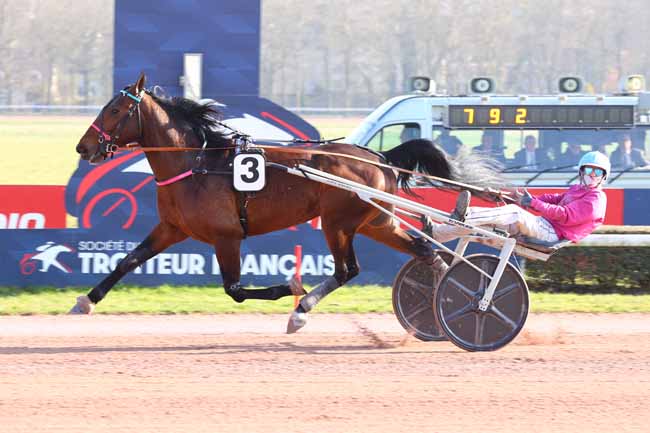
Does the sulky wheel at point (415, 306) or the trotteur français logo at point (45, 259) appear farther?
the trotteur français logo at point (45, 259)

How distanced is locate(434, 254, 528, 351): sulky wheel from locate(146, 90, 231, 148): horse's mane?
1974 millimetres

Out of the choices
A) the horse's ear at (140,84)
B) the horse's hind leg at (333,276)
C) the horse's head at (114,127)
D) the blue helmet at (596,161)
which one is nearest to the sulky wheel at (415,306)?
the horse's hind leg at (333,276)

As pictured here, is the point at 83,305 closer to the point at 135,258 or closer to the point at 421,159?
the point at 135,258

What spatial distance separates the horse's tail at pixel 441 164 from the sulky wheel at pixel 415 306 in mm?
741

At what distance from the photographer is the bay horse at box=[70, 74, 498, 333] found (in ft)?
23.1

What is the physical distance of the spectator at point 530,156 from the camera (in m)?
11.8

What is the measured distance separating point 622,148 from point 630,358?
5.67 meters

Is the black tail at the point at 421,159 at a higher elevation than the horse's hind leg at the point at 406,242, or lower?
higher

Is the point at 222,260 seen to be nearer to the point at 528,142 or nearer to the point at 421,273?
the point at 421,273

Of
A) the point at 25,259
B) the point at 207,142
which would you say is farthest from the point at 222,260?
the point at 25,259

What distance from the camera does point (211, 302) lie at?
942 cm

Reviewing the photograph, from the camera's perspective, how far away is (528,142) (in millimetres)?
11789

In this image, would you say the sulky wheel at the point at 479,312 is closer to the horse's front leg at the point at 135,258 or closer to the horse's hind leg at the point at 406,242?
the horse's hind leg at the point at 406,242

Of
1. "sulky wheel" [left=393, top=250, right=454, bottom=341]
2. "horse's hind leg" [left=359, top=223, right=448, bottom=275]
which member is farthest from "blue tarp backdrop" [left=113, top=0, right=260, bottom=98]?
"sulky wheel" [left=393, top=250, right=454, bottom=341]
